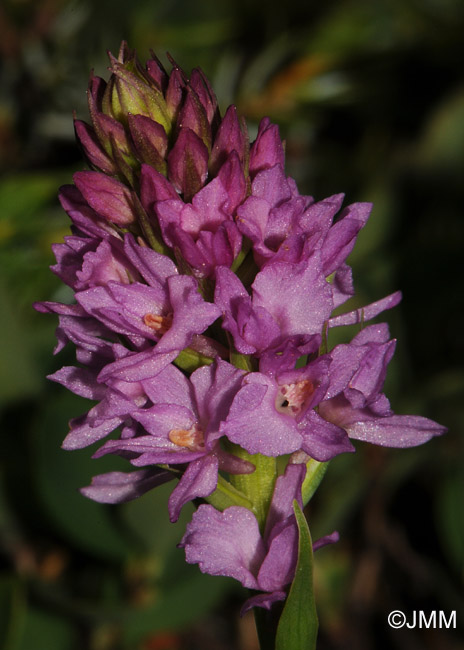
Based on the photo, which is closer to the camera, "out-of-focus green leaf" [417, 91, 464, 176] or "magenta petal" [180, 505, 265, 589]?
"magenta petal" [180, 505, 265, 589]

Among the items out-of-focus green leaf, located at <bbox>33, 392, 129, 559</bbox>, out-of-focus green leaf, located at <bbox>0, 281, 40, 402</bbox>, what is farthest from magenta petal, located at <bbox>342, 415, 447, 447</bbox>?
out-of-focus green leaf, located at <bbox>0, 281, 40, 402</bbox>

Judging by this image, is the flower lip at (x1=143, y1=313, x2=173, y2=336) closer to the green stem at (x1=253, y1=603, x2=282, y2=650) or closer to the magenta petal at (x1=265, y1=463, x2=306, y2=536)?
the magenta petal at (x1=265, y1=463, x2=306, y2=536)

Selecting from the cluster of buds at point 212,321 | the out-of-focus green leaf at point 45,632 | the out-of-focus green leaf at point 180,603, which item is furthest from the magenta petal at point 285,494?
the out-of-focus green leaf at point 45,632

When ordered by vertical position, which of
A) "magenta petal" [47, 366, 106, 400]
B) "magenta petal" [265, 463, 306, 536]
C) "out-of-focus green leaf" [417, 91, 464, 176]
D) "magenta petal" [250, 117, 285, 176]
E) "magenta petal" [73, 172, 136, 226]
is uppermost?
"out-of-focus green leaf" [417, 91, 464, 176]

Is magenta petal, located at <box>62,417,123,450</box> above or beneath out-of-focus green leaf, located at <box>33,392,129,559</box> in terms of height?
above

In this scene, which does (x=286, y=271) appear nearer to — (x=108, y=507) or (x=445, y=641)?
(x=108, y=507)

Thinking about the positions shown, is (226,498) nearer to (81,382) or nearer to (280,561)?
(280,561)

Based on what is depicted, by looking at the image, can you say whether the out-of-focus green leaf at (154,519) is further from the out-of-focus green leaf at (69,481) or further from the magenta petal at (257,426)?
the magenta petal at (257,426)
